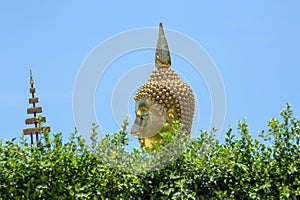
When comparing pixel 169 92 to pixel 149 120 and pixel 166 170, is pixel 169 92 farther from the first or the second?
pixel 166 170

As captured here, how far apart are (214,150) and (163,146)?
503mm

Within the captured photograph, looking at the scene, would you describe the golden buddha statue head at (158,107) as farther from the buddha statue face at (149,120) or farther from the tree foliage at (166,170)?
the tree foliage at (166,170)

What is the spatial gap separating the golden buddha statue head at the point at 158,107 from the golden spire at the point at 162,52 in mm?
222

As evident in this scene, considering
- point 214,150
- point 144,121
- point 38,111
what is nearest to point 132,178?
point 214,150

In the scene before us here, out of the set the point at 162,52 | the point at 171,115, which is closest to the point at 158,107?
the point at 171,115

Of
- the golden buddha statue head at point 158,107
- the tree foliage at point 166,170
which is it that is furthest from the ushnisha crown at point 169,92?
the tree foliage at point 166,170

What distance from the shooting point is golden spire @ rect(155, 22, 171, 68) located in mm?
7855

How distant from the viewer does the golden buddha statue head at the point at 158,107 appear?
7.58 m

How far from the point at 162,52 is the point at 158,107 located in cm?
73

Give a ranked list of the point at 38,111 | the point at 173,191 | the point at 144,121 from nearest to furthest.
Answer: the point at 173,191 < the point at 144,121 < the point at 38,111

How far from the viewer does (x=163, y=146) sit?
630cm

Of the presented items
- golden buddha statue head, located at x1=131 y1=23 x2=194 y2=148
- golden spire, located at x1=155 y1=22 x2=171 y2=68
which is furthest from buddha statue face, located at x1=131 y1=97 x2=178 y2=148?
golden spire, located at x1=155 y1=22 x2=171 y2=68

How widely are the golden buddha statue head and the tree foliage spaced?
48.4 inches

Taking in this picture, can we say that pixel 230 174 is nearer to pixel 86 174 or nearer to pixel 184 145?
pixel 184 145
